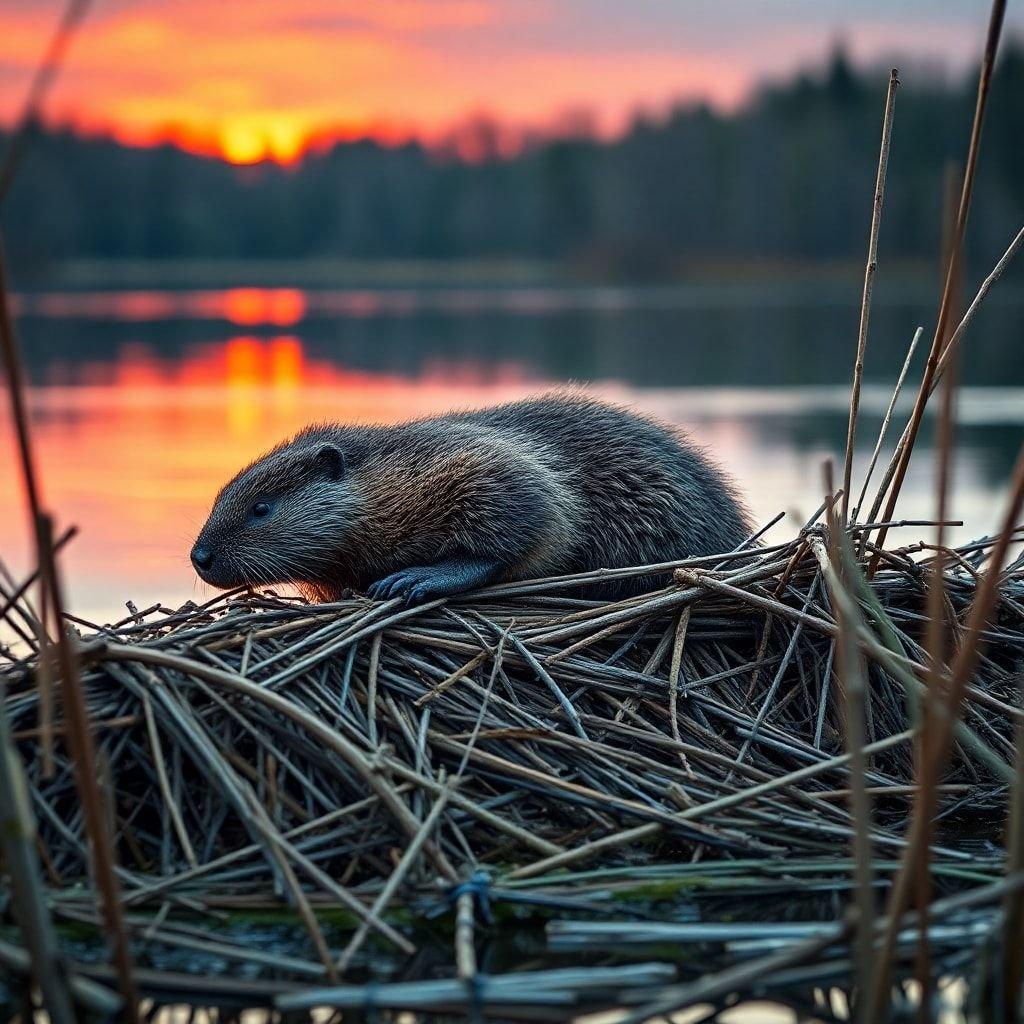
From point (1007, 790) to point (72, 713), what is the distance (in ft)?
8.01

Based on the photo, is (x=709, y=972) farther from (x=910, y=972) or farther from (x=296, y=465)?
(x=296, y=465)

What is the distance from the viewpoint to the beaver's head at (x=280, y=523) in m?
5.09

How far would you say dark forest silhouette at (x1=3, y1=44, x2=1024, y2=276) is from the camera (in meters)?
72.8

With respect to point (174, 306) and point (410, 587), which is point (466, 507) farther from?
point (174, 306)

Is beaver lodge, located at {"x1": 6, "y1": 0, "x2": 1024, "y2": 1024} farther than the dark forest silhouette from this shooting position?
No

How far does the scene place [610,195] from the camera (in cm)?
8538

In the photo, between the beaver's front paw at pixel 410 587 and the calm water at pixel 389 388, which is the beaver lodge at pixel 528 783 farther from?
the calm water at pixel 389 388

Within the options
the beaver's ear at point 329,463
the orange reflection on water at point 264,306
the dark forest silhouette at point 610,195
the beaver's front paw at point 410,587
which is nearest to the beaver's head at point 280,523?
the beaver's ear at point 329,463

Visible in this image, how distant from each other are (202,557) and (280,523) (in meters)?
0.28

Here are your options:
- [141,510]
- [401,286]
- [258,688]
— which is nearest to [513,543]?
[258,688]

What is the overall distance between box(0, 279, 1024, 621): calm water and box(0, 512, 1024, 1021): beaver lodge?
23.6 inches

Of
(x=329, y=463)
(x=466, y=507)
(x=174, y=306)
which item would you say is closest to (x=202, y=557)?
(x=329, y=463)

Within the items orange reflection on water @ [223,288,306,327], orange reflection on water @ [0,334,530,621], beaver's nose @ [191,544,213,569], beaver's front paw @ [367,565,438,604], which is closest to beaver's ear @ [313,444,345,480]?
beaver's nose @ [191,544,213,569]

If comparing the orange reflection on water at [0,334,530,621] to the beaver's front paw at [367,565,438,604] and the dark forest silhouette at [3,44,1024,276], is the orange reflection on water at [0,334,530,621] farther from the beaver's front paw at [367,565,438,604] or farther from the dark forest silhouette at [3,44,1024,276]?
the dark forest silhouette at [3,44,1024,276]
